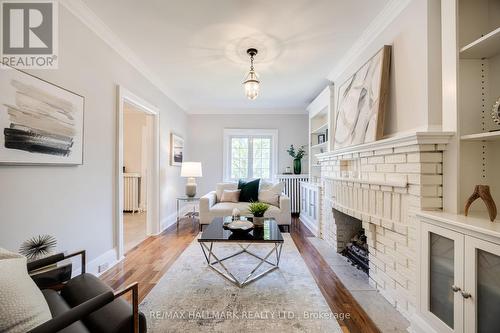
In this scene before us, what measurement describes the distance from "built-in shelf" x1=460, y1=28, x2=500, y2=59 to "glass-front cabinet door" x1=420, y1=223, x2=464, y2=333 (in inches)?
44.5

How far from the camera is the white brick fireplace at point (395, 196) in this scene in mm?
1604

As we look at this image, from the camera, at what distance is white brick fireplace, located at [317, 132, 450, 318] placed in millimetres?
1604

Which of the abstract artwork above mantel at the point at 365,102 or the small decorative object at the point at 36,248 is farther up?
the abstract artwork above mantel at the point at 365,102

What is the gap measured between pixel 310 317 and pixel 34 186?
7.69 ft

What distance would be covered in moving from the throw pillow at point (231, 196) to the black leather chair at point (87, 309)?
2971 mm

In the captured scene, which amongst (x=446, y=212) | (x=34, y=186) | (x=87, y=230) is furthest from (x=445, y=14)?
(x=87, y=230)

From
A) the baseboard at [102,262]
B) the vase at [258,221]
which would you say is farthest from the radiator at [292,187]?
the baseboard at [102,262]

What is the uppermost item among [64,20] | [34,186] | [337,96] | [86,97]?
[64,20]

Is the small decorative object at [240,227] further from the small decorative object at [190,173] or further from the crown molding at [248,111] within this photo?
the crown molding at [248,111]

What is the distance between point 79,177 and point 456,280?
116 inches

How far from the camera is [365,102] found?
7.79 feet

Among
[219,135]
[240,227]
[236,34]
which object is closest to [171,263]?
[240,227]

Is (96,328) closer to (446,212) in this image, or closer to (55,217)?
(55,217)

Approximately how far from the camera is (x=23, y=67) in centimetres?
167
